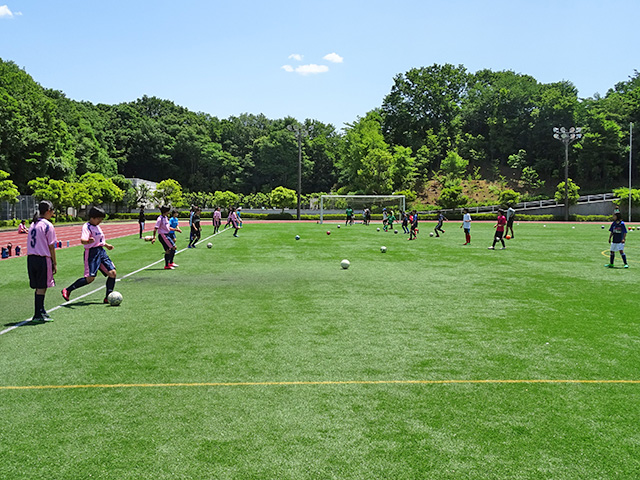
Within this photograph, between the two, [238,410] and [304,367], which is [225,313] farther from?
[238,410]

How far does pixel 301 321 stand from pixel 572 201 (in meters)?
64.2

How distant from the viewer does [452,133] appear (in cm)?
9650

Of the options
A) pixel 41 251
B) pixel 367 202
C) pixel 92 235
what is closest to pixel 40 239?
pixel 41 251

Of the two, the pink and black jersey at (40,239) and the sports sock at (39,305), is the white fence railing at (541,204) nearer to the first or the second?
the sports sock at (39,305)

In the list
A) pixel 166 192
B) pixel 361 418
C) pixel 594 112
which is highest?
pixel 594 112

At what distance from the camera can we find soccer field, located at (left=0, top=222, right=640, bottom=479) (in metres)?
3.99

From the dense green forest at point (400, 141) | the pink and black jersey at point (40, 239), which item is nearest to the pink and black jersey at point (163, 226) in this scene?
the pink and black jersey at point (40, 239)

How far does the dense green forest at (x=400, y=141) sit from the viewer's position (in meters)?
76.8

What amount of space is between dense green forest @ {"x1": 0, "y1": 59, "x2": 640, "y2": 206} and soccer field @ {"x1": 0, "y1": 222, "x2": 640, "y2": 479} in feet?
212

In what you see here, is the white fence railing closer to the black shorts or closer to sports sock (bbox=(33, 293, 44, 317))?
sports sock (bbox=(33, 293, 44, 317))

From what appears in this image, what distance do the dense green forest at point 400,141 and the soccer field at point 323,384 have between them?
64485 millimetres

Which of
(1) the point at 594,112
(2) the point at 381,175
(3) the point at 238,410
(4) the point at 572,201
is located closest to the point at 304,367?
(3) the point at 238,410

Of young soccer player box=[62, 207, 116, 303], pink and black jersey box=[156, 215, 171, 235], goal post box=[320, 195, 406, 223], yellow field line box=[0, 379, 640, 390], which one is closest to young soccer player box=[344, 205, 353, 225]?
goal post box=[320, 195, 406, 223]

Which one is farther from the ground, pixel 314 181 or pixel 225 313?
pixel 314 181
